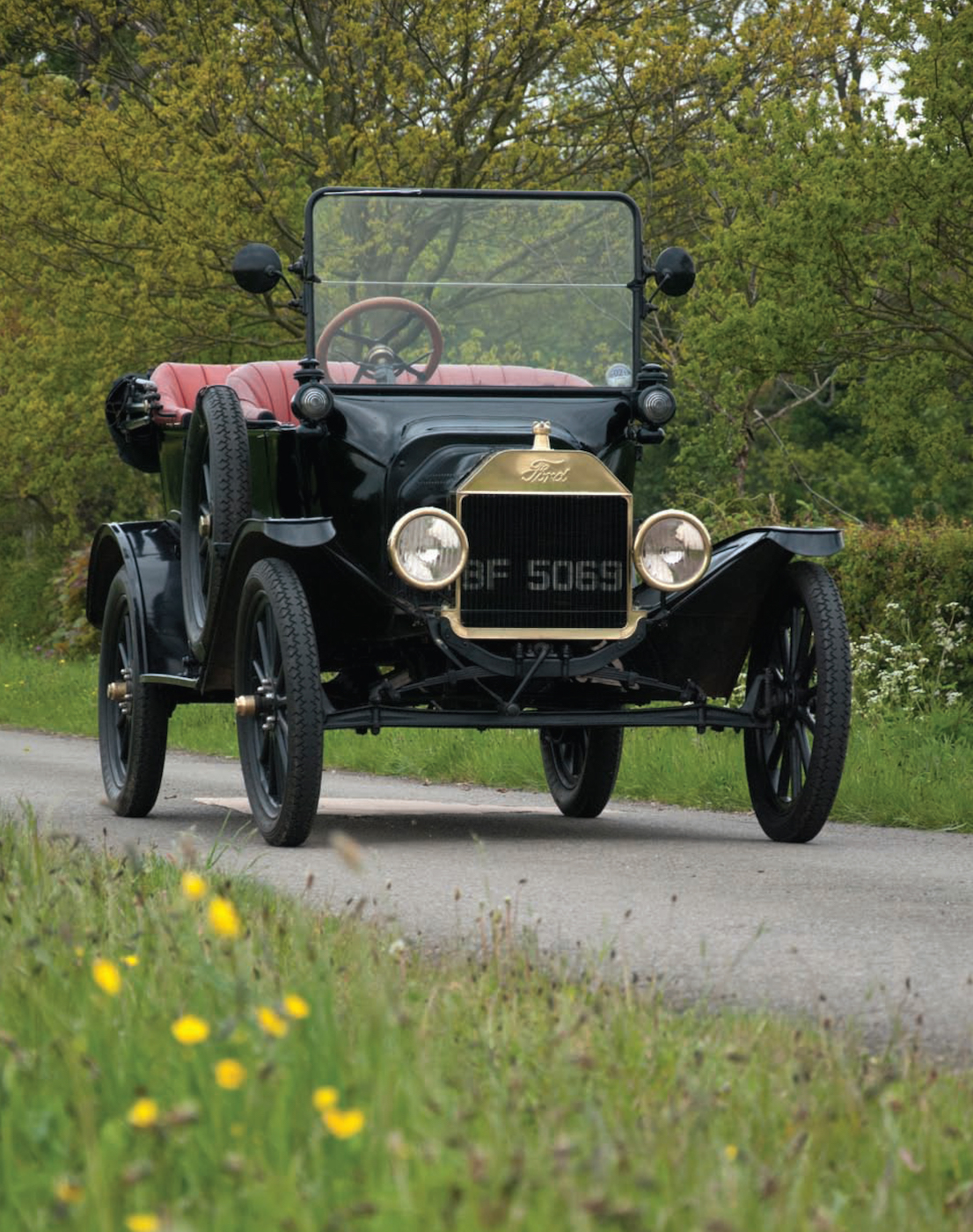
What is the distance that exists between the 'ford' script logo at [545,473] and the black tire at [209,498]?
3.79 feet

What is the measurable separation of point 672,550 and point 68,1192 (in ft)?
19.4

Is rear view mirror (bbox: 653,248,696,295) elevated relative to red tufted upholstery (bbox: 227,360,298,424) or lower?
elevated

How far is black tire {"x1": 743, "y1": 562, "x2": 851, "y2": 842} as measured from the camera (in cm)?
771

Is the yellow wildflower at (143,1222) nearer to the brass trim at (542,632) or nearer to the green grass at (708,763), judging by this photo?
the brass trim at (542,632)

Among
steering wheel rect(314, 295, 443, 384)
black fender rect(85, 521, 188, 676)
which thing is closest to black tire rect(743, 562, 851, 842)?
steering wheel rect(314, 295, 443, 384)

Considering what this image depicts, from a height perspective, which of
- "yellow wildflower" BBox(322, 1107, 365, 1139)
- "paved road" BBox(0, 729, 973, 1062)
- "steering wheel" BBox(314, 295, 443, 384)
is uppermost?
"steering wheel" BBox(314, 295, 443, 384)

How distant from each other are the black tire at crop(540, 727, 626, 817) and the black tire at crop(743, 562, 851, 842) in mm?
870

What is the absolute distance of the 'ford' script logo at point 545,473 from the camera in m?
7.85

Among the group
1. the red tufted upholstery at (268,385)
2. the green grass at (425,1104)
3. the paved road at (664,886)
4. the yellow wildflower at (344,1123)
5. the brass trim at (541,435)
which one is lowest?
the paved road at (664,886)

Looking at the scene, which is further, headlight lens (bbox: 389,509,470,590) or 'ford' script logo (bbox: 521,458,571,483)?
'ford' script logo (bbox: 521,458,571,483)

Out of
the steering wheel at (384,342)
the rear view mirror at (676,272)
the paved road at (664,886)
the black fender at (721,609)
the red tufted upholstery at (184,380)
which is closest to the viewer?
the paved road at (664,886)

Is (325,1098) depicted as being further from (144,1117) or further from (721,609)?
(721,609)

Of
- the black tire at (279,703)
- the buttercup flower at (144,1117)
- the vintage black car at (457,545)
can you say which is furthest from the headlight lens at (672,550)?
the buttercup flower at (144,1117)

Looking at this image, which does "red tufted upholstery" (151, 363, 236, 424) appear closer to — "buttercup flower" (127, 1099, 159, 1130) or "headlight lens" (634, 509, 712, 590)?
"headlight lens" (634, 509, 712, 590)
